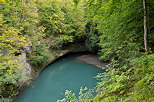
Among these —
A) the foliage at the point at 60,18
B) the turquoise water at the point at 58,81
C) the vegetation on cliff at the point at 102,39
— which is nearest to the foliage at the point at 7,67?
the vegetation on cliff at the point at 102,39

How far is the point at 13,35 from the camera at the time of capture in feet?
19.6

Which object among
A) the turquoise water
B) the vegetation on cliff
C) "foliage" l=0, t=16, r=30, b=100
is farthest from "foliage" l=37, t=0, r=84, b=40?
"foliage" l=0, t=16, r=30, b=100

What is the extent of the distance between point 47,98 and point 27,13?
621cm

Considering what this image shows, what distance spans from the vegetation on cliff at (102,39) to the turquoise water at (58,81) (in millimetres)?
1136

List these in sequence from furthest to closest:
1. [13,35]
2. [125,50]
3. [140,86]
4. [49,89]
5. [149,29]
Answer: [49,89] < [13,35] < [125,50] < [149,29] < [140,86]

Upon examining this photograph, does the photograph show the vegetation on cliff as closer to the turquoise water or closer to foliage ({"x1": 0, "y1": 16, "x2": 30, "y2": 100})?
foliage ({"x1": 0, "y1": 16, "x2": 30, "y2": 100})

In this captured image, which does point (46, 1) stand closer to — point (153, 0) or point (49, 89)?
point (49, 89)

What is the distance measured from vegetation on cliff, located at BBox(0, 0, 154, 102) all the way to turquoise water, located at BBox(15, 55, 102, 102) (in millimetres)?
1136

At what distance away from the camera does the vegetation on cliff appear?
2.03 meters

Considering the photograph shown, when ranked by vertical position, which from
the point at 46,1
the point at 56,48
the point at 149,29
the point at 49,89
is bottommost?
the point at 49,89

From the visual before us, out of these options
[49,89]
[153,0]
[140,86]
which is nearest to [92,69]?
[49,89]

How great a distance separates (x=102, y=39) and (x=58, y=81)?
450 cm

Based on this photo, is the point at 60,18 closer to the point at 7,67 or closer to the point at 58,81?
the point at 58,81

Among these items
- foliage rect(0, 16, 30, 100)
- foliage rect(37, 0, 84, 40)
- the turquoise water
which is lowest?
the turquoise water
